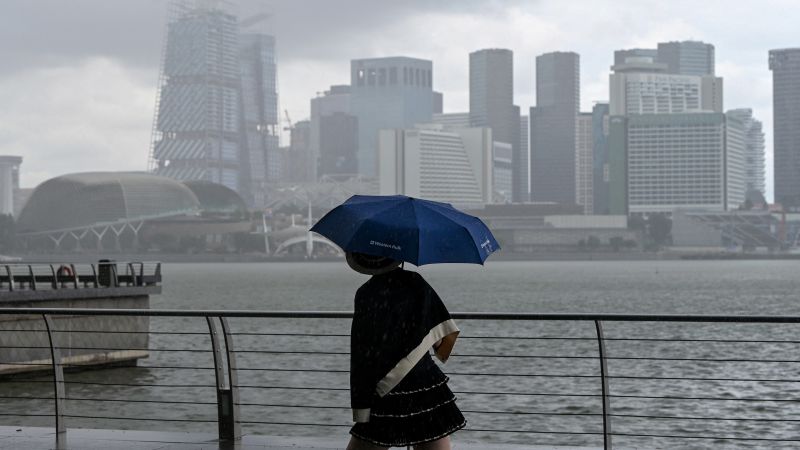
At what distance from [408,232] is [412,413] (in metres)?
0.94

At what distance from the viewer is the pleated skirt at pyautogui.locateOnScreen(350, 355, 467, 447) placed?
6.26 metres

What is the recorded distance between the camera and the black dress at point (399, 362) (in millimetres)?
6180

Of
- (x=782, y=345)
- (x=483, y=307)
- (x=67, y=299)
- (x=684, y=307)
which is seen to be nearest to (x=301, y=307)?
(x=483, y=307)

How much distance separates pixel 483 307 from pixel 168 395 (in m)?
52.3

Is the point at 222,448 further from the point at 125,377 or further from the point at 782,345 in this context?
the point at 782,345

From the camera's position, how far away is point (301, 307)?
83.3 meters

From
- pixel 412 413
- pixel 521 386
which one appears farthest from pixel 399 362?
pixel 521 386

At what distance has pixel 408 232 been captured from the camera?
604 centimetres

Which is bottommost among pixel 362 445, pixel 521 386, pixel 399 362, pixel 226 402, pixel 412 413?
pixel 521 386

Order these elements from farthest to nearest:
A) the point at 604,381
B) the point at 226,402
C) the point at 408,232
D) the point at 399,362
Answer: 1. the point at 226,402
2. the point at 604,381
3. the point at 399,362
4. the point at 408,232

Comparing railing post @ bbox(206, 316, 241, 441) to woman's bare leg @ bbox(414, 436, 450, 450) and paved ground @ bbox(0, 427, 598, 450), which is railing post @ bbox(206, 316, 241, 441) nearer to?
paved ground @ bbox(0, 427, 598, 450)

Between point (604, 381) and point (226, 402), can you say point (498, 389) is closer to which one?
point (226, 402)

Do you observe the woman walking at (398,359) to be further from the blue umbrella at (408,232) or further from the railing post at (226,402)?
the railing post at (226,402)

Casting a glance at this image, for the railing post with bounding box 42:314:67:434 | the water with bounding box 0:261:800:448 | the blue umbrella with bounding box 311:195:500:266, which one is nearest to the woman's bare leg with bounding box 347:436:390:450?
the blue umbrella with bounding box 311:195:500:266
